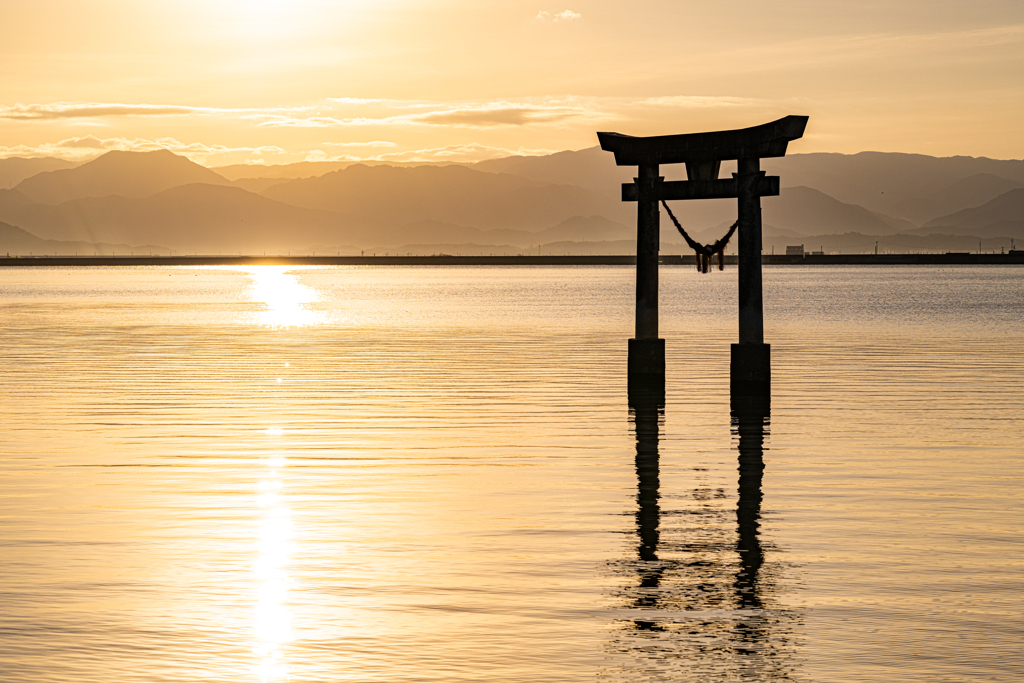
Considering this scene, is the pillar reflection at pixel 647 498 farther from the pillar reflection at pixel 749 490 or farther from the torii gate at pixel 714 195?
the torii gate at pixel 714 195

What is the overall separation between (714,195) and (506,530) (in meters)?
15.0

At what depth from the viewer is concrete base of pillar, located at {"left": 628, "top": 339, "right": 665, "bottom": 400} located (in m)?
28.6

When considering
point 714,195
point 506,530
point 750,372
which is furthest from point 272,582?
point 714,195

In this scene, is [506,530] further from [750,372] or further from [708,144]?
[708,144]

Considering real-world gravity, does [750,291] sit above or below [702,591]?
above

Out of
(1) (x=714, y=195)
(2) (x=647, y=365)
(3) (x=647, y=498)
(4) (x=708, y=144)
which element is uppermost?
(4) (x=708, y=144)

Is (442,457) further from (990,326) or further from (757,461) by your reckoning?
(990,326)

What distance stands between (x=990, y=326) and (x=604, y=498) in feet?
155

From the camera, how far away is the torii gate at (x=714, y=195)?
86.1 feet

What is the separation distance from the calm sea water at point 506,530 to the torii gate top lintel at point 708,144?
5.34m

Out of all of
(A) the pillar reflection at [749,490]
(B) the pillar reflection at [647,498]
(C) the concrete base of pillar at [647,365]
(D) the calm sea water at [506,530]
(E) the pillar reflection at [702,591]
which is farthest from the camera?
(C) the concrete base of pillar at [647,365]

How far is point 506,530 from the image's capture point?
13422 millimetres

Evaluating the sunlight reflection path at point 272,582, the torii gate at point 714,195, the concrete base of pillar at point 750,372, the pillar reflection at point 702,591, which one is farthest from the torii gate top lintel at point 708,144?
the sunlight reflection path at point 272,582

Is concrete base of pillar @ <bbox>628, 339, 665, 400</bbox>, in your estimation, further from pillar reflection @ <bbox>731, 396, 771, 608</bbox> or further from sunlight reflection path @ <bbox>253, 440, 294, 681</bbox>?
sunlight reflection path @ <bbox>253, 440, 294, 681</bbox>
